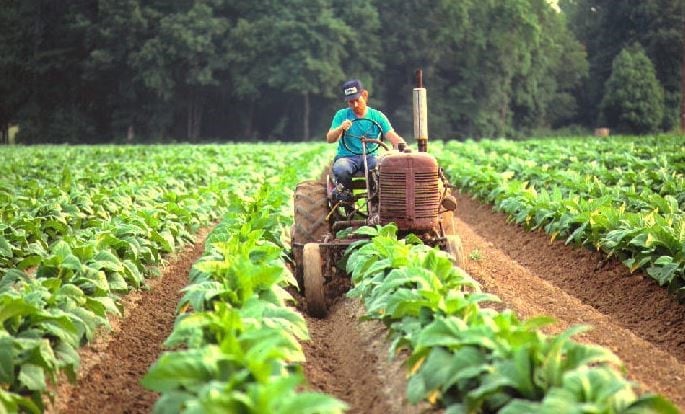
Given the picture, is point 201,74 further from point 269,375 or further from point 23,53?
point 269,375

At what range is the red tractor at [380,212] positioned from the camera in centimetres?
829

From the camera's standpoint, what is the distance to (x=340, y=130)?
8.91 m

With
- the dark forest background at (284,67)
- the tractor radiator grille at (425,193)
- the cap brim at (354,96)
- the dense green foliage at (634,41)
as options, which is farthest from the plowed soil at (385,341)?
the dense green foliage at (634,41)

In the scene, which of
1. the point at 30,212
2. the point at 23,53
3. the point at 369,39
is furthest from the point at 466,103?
the point at 30,212

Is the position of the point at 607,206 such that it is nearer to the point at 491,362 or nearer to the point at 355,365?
the point at 355,365

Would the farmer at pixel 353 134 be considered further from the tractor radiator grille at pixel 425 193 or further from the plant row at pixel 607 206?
the plant row at pixel 607 206

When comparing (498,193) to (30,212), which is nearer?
(30,212)

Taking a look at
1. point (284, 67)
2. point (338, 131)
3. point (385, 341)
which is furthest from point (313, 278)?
point (284, 67)

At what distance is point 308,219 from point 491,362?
4618mm

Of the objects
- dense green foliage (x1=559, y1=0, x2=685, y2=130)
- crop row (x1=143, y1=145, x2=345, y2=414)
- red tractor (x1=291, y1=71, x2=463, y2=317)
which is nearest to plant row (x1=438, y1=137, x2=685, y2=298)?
red tractor (x1=291, y1=71, x2=463, y2=317)

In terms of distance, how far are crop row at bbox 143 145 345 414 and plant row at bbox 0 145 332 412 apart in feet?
2.54

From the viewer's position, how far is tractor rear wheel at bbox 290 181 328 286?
9.09m

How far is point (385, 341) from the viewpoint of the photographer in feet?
21.5

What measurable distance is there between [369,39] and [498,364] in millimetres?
59943
